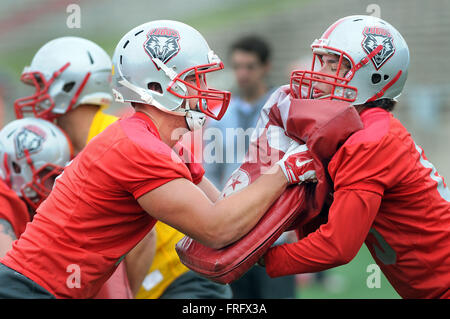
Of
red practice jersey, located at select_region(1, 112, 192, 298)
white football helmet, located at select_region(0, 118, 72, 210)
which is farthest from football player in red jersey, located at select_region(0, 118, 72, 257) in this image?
red practice jersey, located at select_region(1, 112, 192, 298)

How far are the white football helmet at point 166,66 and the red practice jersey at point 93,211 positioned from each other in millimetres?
145

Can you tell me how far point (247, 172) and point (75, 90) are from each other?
161 centimetres

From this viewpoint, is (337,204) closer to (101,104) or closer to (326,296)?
(101,104)

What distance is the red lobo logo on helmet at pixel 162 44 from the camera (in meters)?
2.98

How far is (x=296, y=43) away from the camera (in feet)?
47.1

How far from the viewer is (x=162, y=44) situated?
9.80 ft

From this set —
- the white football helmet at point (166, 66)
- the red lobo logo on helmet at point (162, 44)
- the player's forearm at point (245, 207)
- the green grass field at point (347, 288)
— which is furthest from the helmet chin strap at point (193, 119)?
the green grass field at point (347, 288)

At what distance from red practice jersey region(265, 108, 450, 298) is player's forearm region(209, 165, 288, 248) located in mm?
246

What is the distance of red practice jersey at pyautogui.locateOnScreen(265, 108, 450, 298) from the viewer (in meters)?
2.75

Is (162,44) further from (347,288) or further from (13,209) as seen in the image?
(347,288)

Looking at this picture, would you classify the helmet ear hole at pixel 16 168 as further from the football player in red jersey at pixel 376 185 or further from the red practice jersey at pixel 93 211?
the football player in red jersey at pixel 376 185

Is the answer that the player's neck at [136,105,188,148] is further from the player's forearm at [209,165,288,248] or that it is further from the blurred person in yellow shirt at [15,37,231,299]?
the blurred person in yellow shirt at [15,37,231,299]

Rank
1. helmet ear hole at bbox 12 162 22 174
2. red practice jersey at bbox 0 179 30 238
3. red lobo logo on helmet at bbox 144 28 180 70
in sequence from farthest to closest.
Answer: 1. helmet ear hole at bbox 12 162 22 174
2. red practice jersey at bbox 0 179 30 238
3. red lobo logo on helmet at bbox 144 28 180 70

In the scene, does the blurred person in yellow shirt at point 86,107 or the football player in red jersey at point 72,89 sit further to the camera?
the football player in red jersey at point 72,89
